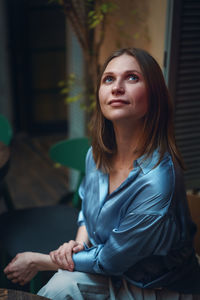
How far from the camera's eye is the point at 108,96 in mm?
1334

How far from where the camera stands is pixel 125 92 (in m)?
1.29

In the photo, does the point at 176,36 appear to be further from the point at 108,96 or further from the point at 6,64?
the point at 6,64

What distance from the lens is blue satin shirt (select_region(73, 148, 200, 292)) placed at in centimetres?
124

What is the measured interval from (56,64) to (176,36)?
11.1 feet

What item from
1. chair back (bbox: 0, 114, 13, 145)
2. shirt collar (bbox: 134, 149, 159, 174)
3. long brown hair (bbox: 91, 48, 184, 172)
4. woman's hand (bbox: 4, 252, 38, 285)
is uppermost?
long brown hair (bbox: 91, 48, 184, 172)

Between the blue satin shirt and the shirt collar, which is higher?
the shirt collar

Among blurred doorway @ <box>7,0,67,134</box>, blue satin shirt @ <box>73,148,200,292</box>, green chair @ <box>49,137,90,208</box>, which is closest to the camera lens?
blue satin shirt @ <box>73,148,200,292</box>

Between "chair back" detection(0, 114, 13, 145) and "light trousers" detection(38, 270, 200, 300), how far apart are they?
1.51m

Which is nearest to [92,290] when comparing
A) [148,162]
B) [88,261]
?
[88,261]

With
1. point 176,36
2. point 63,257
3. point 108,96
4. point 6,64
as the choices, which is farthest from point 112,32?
point 6,64

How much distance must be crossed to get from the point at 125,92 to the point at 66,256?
0.62m

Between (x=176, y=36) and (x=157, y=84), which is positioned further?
(x=176, y=36)

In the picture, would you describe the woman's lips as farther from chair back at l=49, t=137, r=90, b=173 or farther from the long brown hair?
chair back at l=49, t=137, r=90, b=173

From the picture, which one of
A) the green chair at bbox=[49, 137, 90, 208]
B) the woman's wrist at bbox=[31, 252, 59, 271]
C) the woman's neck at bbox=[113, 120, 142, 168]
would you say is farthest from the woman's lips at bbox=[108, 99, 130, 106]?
the green chair at bbox=[49, 137, 90, 208]
